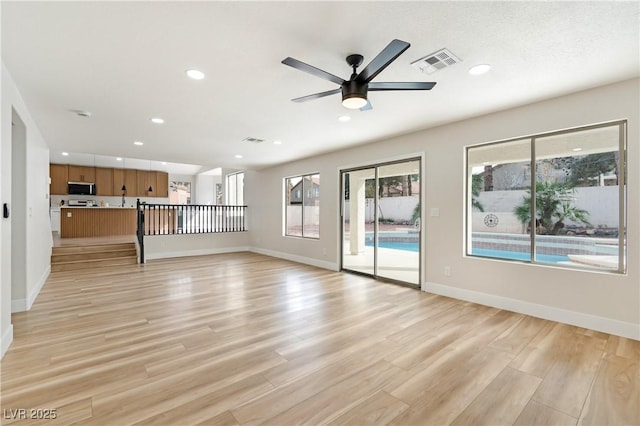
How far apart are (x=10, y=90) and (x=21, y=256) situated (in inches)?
80.6

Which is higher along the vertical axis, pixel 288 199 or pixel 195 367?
pixel 288 199

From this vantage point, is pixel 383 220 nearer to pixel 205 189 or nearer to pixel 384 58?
pixel 384 58

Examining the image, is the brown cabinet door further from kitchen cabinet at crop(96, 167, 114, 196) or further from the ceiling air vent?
the ceiling air vent

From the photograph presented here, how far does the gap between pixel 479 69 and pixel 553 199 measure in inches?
79.5

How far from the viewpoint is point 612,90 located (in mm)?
3131

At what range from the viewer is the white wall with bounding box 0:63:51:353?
2.71m

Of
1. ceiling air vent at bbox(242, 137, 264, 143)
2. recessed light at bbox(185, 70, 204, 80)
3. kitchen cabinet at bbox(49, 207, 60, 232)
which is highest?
recessed light at bbox(185, 70, 204, 80)

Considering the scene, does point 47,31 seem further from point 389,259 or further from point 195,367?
point 389,259

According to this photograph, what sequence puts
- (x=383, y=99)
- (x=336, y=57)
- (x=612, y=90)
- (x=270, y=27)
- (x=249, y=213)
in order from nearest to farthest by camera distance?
(x=270, y=27)
(x=336, y=57)
(x=612, y=90)
(x=383, y=99)
(x=249, y=213)

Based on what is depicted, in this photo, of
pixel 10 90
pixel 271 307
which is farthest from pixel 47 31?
pixel 271 307

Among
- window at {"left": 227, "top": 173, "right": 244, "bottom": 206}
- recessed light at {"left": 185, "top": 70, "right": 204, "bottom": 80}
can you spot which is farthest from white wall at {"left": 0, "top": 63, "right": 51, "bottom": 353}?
window at {"left": 227, "top": 173, "right": 244, "bottom": 206}

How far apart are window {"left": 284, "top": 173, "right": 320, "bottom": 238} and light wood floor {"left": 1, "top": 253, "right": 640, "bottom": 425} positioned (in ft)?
10.4

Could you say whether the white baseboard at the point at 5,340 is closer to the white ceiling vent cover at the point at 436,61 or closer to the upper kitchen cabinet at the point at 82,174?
the white ceiling vent cover at the point at 436,61

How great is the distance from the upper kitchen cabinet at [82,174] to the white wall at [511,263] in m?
9.84
